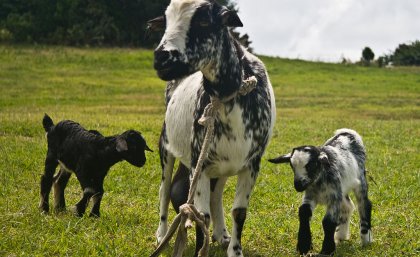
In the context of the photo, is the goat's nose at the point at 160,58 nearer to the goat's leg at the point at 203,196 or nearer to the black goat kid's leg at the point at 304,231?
the goat's leg at the point at 203,196

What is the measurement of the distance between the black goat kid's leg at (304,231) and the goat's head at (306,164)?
10.2 inches

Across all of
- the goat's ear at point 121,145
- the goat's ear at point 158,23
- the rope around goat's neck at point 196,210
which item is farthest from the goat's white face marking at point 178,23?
the goat's ear at point 121,145

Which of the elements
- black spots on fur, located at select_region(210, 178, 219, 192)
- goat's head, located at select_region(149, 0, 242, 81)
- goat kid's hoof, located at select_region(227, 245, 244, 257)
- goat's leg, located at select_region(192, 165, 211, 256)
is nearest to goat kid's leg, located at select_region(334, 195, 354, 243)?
black spots on fur, located at select_region(210, 178, 219, 192)

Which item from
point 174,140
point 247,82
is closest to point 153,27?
point 247,82

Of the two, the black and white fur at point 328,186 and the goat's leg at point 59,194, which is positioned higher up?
the black and white fur at point 328,186

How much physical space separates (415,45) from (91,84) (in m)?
26.9

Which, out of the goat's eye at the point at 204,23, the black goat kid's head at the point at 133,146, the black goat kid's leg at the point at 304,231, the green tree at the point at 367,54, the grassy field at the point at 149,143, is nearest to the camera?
the goat's eye at the point at 204,23

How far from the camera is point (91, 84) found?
3072 centimetres

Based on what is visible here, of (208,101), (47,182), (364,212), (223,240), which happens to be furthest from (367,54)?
(208,101)

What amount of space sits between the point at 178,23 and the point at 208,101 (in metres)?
1.08

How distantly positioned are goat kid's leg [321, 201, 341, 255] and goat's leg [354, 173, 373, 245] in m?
0.59

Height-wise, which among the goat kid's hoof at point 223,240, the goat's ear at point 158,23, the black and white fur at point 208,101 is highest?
the goat's ear at point 158,23

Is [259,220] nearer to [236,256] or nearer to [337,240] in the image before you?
[337,240]

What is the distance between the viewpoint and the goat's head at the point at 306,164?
7.25 m
